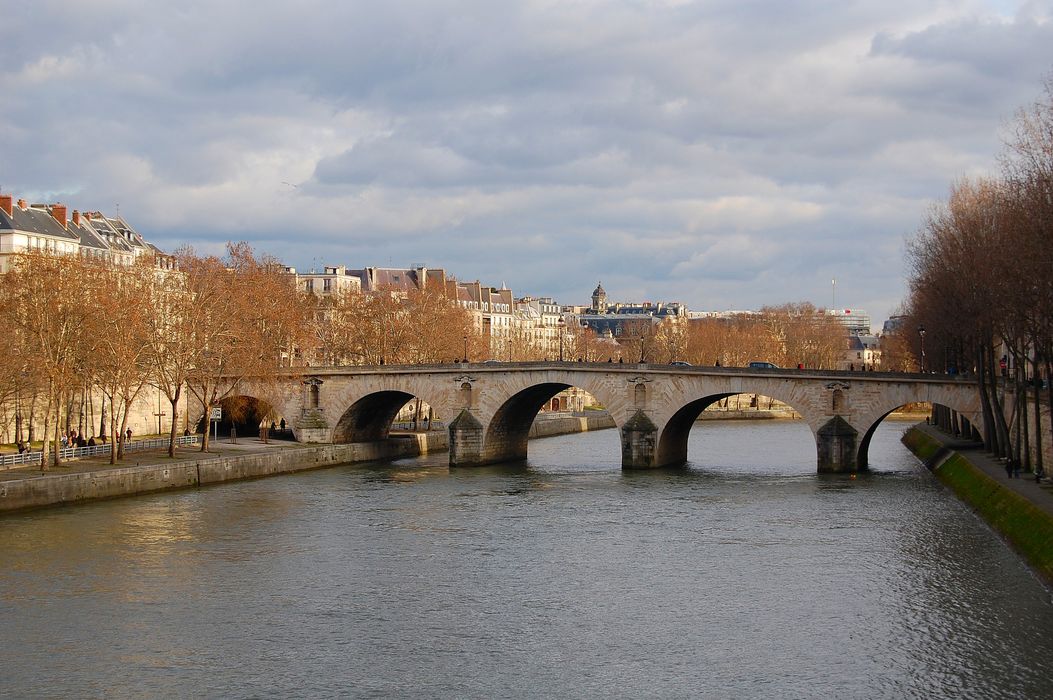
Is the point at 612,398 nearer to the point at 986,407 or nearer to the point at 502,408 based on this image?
the point at 502,408

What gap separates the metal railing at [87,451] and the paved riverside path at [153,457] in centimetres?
34

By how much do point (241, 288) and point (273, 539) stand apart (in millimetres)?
26716

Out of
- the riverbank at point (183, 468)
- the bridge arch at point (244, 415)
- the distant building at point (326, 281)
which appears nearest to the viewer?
the riverbank at point (183, 468)

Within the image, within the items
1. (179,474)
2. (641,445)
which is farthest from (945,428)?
(179,474)

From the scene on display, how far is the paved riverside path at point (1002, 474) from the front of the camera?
34906 mm

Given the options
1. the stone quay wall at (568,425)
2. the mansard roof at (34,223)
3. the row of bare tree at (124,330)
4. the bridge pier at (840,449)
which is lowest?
the bridge pier at (840,449)

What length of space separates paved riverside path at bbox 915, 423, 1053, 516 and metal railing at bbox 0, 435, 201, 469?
32.8 m

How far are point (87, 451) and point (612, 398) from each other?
2274 cm

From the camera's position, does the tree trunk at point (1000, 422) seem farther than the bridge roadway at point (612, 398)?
No

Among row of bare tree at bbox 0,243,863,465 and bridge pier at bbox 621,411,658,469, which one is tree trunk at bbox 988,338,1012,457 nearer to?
bridge pier at bbox 621,411,658,469

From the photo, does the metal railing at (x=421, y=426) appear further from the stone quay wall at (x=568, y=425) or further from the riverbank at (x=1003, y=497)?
the riverbank at (x=1003, y=497)

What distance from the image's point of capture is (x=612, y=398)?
6025 cm

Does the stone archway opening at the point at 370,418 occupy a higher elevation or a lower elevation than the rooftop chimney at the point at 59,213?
lower

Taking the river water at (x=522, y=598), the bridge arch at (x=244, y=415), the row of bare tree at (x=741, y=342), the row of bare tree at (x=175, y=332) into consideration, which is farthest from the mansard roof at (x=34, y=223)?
the row of bare tree at (x=741, y=342)
